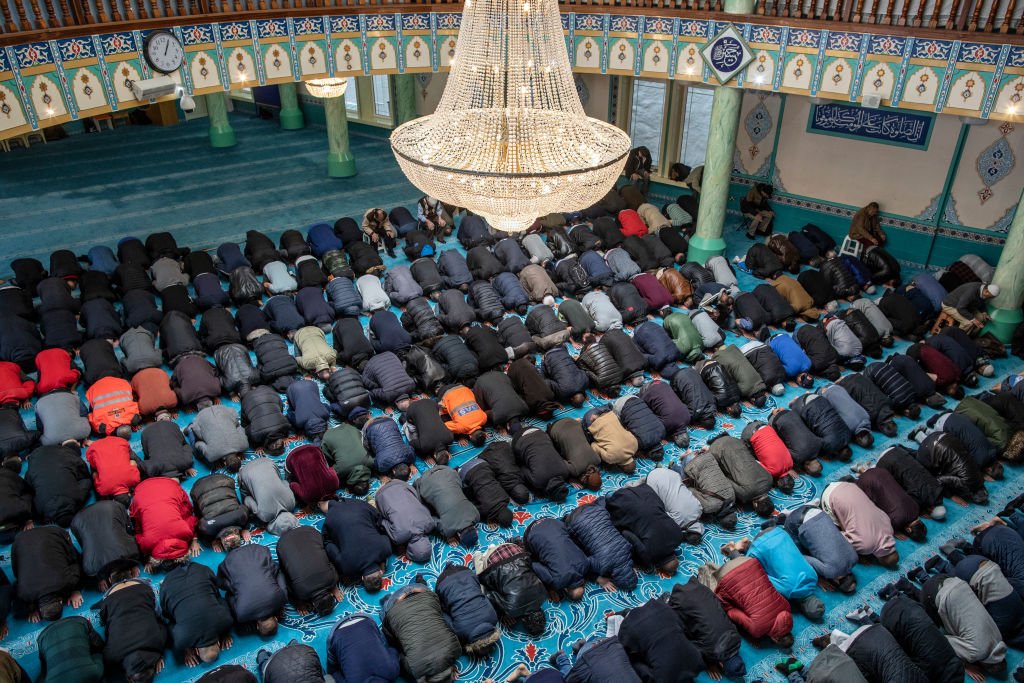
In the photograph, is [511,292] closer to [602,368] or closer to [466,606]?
[602,368]

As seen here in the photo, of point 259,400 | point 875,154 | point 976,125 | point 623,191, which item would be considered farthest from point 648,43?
point 259,400

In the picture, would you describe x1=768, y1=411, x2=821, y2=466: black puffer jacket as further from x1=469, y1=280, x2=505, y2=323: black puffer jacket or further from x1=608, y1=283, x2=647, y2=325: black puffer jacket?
x1=469, y1=280, x2=505, y2=323: black puffer jacket

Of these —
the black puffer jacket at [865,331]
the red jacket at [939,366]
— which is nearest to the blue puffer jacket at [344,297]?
the black puffer jacket at [865,331]

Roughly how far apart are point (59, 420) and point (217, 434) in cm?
122

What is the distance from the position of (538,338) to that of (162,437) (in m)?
3.34

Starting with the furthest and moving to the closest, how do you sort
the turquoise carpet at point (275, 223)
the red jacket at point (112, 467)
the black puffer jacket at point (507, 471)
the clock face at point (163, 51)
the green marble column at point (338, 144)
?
1. the green marble column at point (338, 144)
2. the clock face at point (163, 51)
3. the black puffer jacket at point (507, 471)
4. the red jacket at point (112, 467)
5. the turquoise carpet at point (275, 223)

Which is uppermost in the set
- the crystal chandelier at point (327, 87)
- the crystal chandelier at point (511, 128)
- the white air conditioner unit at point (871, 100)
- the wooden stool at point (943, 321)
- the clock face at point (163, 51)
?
the crystal chandelier at point (511, 128)

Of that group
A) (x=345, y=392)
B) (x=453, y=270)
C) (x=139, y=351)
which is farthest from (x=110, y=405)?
(x=453, y=270)

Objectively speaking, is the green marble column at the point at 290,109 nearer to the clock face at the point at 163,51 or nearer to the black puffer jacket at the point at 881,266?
the clock face at the point at 163,51

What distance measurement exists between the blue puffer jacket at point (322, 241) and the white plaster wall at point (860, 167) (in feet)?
19.1

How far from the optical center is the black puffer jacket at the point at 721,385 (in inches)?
255

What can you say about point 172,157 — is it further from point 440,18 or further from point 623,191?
point 623,191

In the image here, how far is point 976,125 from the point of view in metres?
8.32

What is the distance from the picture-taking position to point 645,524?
4918mm
